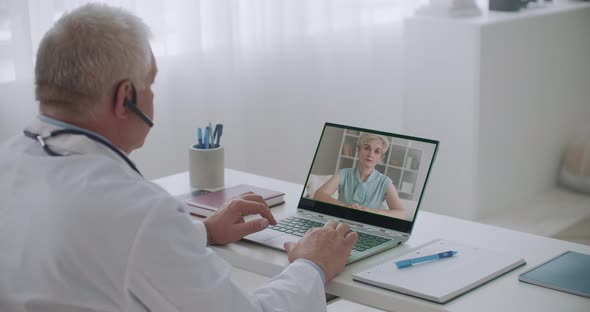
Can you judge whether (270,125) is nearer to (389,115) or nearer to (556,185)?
(389,115)

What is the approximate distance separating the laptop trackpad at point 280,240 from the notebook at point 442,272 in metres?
0.21

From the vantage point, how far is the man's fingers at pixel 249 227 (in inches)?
70.3

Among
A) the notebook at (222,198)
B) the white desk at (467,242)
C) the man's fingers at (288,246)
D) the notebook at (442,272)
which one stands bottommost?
the white desk at (467,242)

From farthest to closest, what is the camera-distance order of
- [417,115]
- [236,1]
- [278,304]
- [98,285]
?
[417,115] → [236,1] → [278,304] → [98,285]

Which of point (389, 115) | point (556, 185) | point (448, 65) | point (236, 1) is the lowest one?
point (556, 185)

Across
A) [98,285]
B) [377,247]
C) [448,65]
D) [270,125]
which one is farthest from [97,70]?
[448,65]

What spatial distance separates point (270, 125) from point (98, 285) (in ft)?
8.10

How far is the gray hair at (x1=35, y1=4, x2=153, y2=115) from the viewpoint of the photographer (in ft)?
4.44

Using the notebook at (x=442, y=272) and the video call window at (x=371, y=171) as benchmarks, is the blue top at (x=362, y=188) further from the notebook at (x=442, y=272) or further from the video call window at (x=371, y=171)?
the notebook at (x=442, y=272)

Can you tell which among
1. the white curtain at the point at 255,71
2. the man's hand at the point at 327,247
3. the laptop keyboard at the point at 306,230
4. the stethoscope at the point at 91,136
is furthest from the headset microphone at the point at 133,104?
the white curtain at the point at 255,71

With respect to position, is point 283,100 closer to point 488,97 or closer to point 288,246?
point 488,97

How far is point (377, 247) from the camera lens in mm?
1738

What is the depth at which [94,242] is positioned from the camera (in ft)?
4.24

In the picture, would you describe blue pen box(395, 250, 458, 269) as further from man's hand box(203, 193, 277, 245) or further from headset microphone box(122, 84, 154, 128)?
headset microphone box(122, 84, 154, 128)
